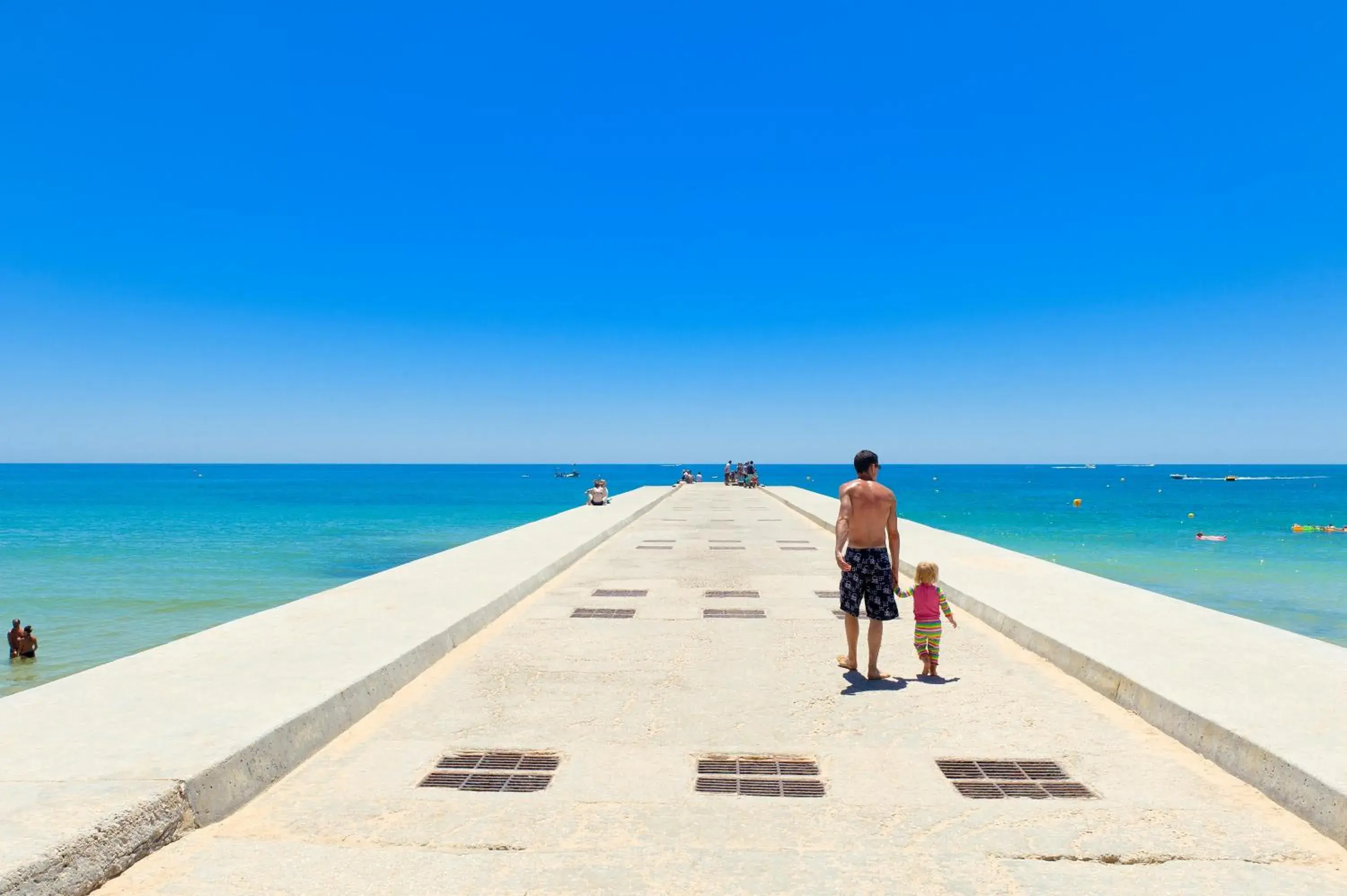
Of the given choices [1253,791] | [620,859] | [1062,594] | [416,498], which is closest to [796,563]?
[1062,594]

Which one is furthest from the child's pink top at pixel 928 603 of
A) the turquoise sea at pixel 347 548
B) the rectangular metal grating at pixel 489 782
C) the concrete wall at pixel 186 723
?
the turquoise sea at pixel 347 548

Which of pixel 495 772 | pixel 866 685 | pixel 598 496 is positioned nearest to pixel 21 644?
pixel 495 772

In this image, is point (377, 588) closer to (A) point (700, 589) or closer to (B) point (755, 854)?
(A) point (700, 589)

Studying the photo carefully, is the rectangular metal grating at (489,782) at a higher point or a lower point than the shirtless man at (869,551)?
lower

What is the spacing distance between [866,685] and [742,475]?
5014cm

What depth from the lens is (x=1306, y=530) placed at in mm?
45531

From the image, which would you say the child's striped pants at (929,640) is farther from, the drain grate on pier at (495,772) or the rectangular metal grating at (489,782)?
the rectangular metal grating at (489,782)

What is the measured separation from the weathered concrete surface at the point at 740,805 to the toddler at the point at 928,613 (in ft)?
0.78

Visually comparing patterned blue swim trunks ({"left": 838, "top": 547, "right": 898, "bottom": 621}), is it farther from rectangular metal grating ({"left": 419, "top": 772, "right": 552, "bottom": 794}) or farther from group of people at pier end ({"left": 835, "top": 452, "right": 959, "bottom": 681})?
rectangular metal grating ({"left": 419, "top": 772, "right": 552, "bottom": 794})

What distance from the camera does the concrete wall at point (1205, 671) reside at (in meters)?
4.61

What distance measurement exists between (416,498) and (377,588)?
80019 millimetres

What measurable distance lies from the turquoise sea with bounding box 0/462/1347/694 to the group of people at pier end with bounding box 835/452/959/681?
11.6 metres

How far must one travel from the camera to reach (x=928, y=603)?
23.1ft

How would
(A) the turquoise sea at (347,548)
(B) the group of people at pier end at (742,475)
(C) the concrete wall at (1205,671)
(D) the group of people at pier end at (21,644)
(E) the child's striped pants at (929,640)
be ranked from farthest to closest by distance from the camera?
(B) the group of people at pier end at (742,475), (A) the turquoise sea at (347,548), (D) the group of people at pier end at (21,644), (E) the child's striped pants at (929,640), (C) the concrete wall at (1205,671)
